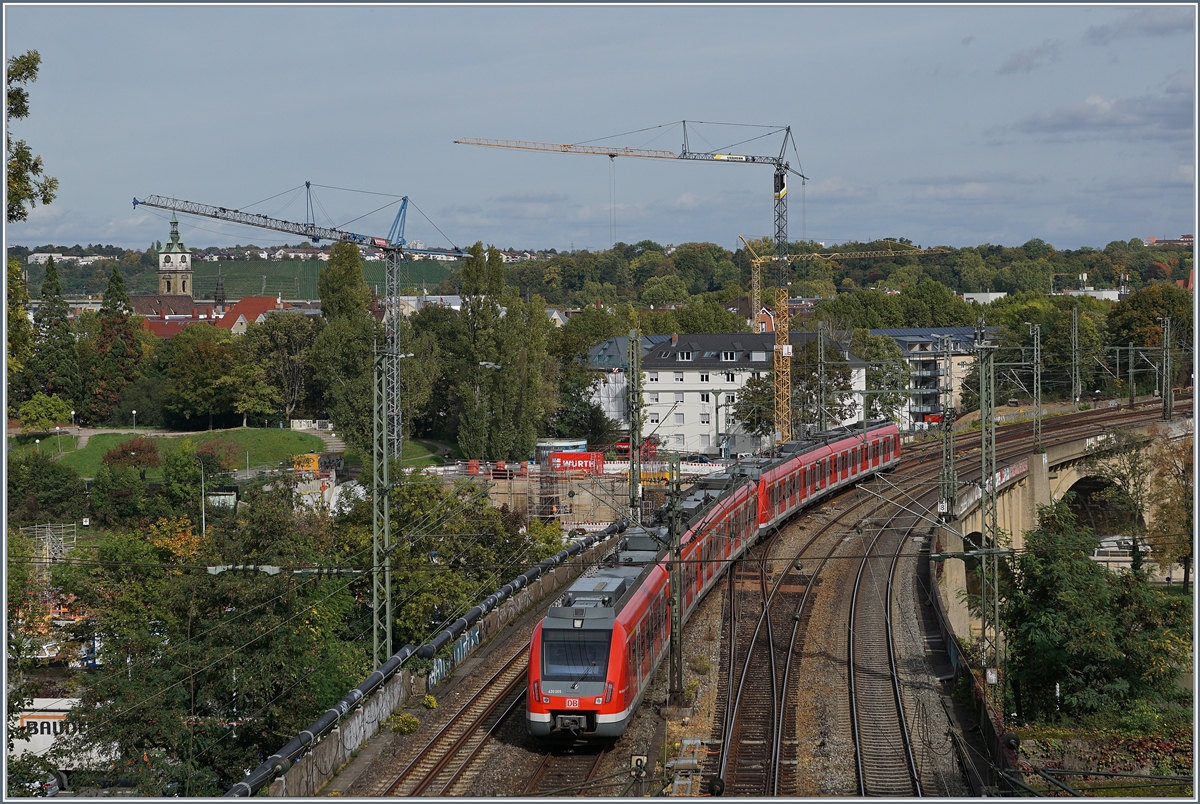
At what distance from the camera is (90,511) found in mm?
67875

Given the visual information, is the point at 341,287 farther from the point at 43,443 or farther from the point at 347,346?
the point at 43,443

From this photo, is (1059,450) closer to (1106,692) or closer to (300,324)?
(1106,692)

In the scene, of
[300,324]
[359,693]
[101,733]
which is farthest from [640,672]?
[300,324]

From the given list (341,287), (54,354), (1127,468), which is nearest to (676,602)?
(1127,468)

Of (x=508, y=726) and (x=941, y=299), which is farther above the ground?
(x=941, y=299)

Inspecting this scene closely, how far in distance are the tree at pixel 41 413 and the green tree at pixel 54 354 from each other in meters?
3.82

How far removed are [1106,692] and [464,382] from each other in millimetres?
45388

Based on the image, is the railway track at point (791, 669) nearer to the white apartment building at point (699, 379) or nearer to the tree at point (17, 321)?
the tree at point (17, 321)

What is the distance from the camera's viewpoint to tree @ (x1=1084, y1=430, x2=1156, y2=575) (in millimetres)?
54656

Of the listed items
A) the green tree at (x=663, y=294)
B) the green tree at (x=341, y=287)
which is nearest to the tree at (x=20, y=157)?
the green tree at (x=341, y=287)

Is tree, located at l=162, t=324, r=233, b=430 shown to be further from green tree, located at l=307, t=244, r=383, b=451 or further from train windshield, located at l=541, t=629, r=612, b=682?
train windshield, located at l=541, t=629, r=612, b=682

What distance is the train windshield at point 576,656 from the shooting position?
19.9 m

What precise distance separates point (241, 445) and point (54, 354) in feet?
69.8

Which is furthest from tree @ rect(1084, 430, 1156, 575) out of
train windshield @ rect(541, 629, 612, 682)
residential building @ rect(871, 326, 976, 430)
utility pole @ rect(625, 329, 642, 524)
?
train windshield @ rect(541, 629, 612, 682)
